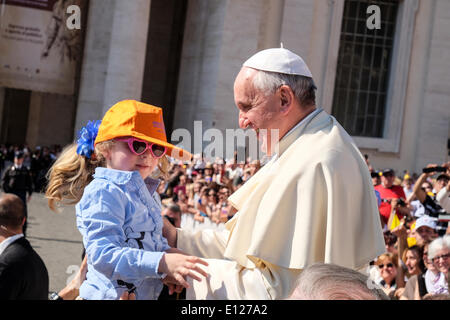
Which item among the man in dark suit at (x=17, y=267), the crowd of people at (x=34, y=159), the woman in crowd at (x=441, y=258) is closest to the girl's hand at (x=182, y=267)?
the man in dark suit at (x=17, y=267)

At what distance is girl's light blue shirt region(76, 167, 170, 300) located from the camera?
255cm

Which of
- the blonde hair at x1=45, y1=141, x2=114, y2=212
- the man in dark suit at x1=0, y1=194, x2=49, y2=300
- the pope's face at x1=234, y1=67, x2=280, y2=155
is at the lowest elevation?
the man in dark suit at x1=0, y1=194, x2=49, y2=300

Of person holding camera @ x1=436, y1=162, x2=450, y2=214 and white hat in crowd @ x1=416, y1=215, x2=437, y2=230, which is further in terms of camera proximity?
person holding camera @ x1=436, y1=162, x2=450, y2=214

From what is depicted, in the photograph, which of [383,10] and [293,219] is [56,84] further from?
[293,219]

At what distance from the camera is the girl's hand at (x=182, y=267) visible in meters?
2.39

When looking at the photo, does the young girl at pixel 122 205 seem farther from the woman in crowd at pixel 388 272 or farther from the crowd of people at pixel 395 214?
the woman in crowd at pixel 388 272

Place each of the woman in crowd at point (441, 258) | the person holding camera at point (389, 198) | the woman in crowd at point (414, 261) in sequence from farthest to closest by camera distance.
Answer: the person holding camera at point (389, 198) < the woman in crowd at point (414, 261) < the woman in crowd at point (441, 258)

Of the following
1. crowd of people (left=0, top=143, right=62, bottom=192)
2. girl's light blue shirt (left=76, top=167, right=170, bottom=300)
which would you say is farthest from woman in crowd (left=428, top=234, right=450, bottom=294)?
crowd of people (left=0, top=143, right=62, bottom=192)

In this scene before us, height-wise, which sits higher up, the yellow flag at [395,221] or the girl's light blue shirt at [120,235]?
the girl's light blue shirt at [120,235]

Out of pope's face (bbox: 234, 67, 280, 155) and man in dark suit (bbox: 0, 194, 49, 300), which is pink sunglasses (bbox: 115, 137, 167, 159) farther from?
man in dark suit (bbox: 0, 194, 49, 300)

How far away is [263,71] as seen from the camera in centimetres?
276

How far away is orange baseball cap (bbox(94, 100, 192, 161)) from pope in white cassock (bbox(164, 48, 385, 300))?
1.27 feet

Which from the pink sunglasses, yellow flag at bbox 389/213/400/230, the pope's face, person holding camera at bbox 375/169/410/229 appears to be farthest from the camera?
person holding camera at bbox 375/169/410/229
